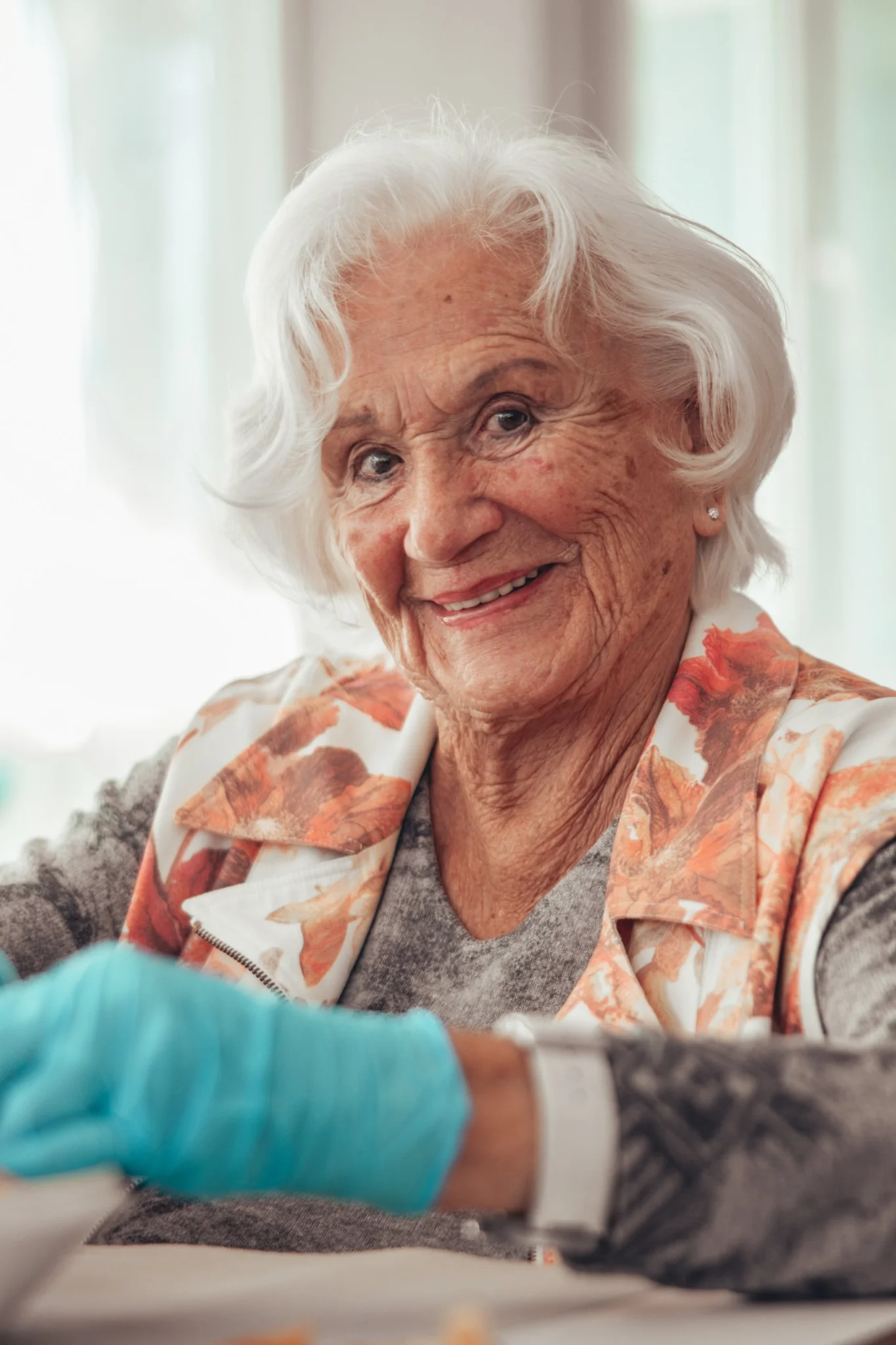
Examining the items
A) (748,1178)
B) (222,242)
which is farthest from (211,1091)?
(222,242)

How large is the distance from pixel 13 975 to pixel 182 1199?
1.23ft

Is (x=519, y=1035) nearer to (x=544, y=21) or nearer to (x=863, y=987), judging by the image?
(x=863, y=987)

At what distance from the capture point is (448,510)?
136 centimetres

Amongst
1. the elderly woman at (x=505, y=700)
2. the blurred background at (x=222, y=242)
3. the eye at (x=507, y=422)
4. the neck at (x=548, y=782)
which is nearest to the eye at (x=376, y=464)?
the elderly woman at (x=505, y=700)

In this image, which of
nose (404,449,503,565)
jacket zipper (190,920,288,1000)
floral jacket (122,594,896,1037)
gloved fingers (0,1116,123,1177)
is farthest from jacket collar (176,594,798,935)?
gloved fingers (0,1116,123,1177)

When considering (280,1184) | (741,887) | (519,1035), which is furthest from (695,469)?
(280,1184)

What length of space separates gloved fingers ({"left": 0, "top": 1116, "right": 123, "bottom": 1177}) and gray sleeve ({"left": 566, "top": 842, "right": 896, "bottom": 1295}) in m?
0.25

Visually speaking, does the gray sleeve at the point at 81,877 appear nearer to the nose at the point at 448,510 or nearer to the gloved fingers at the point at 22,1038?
the nose at the point at 448,510

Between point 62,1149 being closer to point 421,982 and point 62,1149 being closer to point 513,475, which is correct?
point 421,982

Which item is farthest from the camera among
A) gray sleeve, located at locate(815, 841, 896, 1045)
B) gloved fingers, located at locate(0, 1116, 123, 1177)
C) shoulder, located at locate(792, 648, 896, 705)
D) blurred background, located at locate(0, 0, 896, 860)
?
blurred background, located at locate(0, 0, 896, 860)

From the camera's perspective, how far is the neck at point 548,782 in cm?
140

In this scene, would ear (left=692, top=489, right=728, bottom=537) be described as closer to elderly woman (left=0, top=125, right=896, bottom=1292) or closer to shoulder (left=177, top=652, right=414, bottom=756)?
elderly woman (left=0, top=125, right=896, bottom=1292)

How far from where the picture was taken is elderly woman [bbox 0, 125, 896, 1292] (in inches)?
45.4

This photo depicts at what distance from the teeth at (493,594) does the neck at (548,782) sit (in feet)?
0.38
